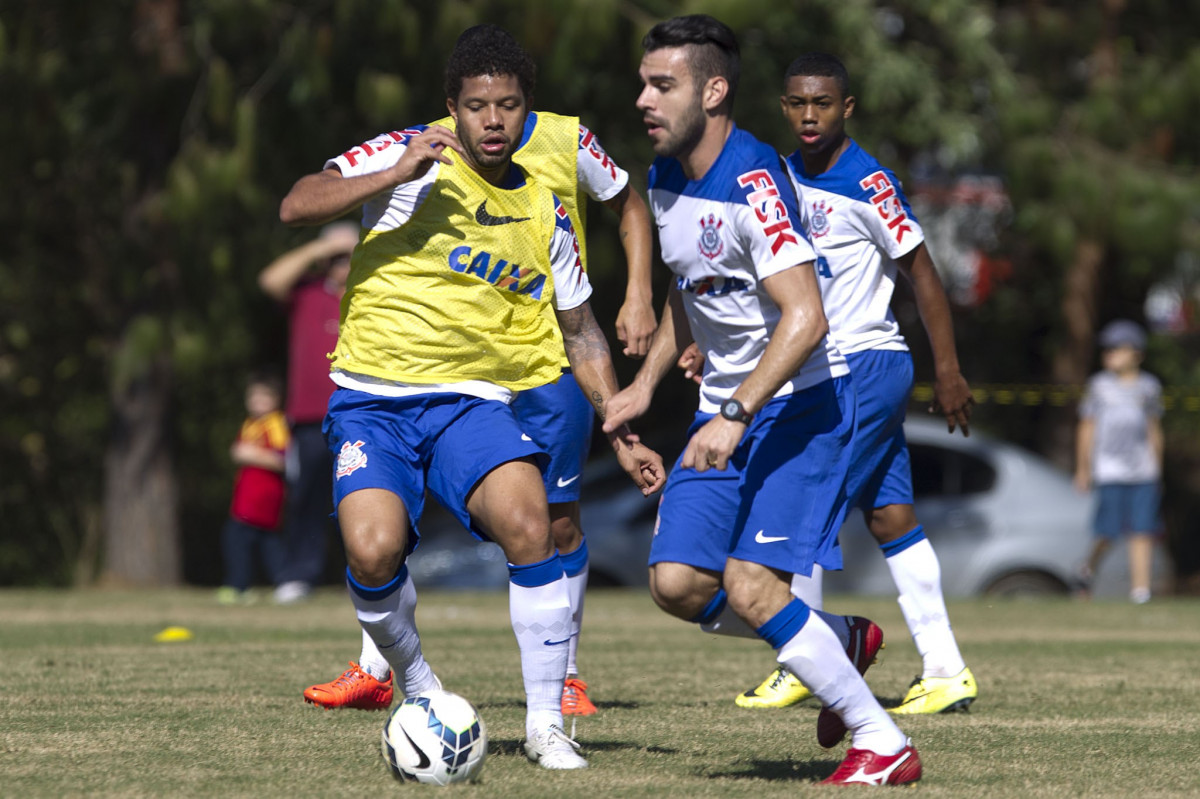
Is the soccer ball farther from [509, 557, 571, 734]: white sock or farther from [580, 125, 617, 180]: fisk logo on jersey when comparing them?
[580, 125, 617, 180]: fisk logo on jersey

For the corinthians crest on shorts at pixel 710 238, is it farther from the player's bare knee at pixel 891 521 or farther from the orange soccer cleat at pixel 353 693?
the orange soccer cleat at pixel 353 693

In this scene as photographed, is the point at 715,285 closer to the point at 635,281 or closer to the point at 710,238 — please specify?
the point at 710,238

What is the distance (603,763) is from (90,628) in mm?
5721

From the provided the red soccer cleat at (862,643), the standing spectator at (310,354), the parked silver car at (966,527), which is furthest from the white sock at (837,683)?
the parked silver car at (966,527)

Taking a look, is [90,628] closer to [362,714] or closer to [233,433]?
[362,714]

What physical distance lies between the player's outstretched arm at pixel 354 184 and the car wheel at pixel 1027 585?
9.22m

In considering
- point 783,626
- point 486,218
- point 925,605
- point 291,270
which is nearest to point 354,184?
point 486,218

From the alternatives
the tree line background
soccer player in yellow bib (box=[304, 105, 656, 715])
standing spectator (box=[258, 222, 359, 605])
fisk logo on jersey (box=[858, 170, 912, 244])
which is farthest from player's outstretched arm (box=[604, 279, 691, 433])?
the tree line background

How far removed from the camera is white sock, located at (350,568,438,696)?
18.3 ft

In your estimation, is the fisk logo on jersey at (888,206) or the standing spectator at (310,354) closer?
the fisk logo on jersey at (888,206)

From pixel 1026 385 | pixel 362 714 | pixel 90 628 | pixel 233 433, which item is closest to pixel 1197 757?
pixel 362 714

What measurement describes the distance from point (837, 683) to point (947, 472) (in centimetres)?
897

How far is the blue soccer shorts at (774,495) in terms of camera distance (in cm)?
505

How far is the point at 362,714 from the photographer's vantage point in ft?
21.4
